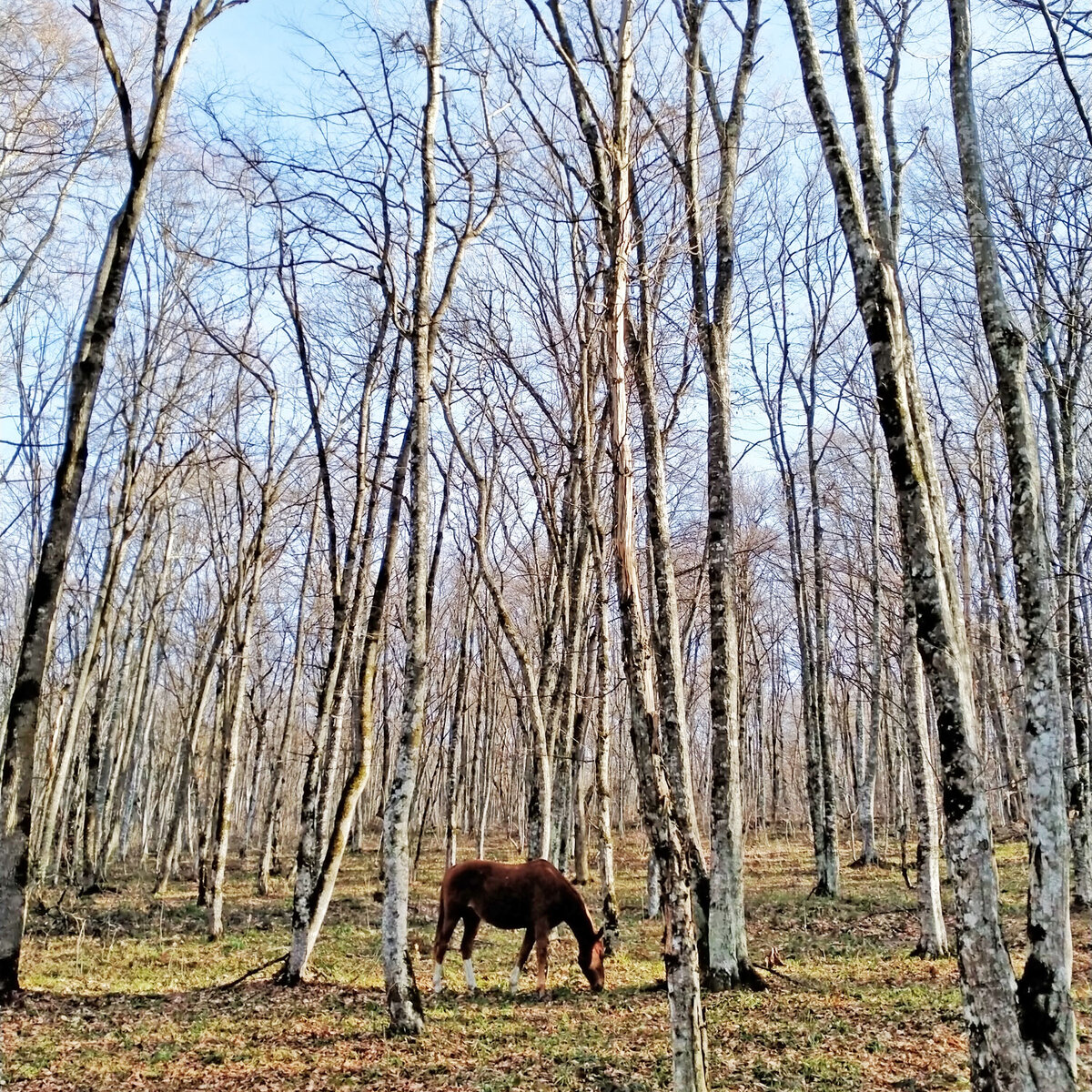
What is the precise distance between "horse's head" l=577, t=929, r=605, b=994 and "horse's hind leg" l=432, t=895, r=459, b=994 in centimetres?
166

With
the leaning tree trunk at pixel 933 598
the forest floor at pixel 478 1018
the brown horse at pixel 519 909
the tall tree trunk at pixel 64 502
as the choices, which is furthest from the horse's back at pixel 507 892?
the leaning tree trunk at pixel 933 598

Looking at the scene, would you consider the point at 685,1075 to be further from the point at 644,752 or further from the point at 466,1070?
the point at 466,1070

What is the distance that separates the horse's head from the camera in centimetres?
970

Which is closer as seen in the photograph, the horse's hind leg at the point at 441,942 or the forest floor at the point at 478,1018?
the forest floor at the point at 478,1018

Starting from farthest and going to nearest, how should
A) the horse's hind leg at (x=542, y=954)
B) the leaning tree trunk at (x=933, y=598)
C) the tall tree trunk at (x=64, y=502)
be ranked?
the horse's hind leg at (x=542, y=954) < the tall tree trunk at (x=64, y=502) < the leaning tree trunk at (x=933, y=598)

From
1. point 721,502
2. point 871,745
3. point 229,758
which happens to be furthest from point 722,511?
point 871,745

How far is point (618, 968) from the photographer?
11.1 m

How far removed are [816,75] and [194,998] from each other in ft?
37.9

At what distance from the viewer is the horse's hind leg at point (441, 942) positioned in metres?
9.88

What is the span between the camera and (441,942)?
10.0 meters

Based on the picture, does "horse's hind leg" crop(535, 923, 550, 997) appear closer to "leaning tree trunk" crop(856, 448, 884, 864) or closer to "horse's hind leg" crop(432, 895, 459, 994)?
"horse's hind leg" crop(432, 895, 459, 994)

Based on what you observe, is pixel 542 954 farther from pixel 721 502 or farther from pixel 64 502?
pixel 64 502

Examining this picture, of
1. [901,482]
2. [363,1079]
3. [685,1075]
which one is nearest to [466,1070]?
[363,1079]

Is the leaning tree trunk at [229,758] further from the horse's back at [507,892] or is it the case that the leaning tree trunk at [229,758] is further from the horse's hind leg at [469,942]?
the horse's hind leg at [469,942]
